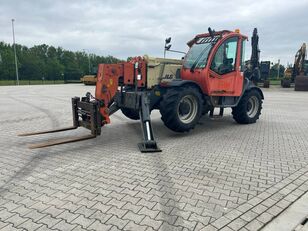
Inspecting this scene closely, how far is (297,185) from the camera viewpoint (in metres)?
3.91

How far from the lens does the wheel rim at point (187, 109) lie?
6.79m

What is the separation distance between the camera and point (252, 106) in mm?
9078

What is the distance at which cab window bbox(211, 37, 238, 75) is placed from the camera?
723cm

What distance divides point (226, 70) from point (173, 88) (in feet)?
6.81

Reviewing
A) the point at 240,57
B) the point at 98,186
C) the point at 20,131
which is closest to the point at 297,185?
the point at 98,186

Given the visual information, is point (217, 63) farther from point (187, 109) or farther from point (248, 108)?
point (248, 108)

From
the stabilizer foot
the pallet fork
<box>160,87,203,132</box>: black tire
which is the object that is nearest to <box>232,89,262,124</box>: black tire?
<box>160,87,203,132</box>: black tire

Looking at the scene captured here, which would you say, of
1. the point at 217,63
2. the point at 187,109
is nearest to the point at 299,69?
the point at 217,63

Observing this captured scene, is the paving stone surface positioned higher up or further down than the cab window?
further down

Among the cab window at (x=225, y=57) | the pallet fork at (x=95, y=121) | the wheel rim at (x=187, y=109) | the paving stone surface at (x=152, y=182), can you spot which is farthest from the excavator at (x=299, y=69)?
the pallet fork at (x=95, y=121)

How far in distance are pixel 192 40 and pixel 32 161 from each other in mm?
5787

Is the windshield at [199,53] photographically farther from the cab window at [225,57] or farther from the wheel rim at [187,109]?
the wheel rim at [187,109]

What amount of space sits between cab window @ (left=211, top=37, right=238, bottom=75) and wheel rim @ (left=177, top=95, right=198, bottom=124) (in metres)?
1.13

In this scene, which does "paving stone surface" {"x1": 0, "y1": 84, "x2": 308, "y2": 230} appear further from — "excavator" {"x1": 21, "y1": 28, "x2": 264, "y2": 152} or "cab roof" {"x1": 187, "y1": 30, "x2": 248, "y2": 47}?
"cab roof" {"x1": 187, "y1": 30, "x2": 248, "y2": 47}
